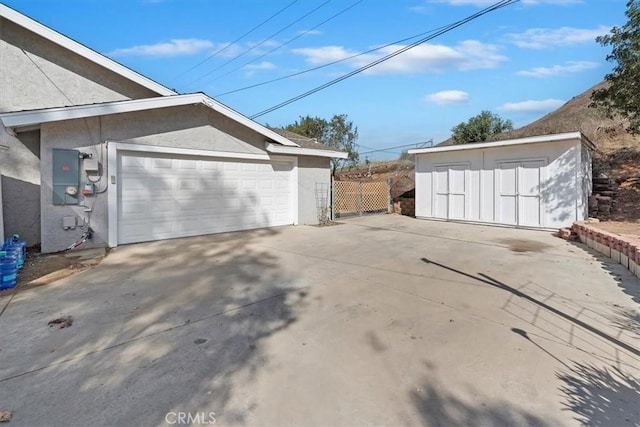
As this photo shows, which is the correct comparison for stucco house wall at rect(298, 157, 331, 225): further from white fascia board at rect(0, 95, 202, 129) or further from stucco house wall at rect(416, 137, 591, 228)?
stucco house wall at rect(416, 137, 591, 228)

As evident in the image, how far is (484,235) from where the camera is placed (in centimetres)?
993

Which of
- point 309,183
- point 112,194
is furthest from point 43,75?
point 309,183

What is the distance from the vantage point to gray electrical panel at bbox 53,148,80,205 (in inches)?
276

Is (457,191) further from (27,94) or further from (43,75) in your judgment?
(27,94)

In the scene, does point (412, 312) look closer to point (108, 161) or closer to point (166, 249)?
point (166, 249)

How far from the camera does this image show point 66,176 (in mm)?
7090

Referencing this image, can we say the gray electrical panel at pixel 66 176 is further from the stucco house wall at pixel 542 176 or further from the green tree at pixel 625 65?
the green tree at pixel 625 65

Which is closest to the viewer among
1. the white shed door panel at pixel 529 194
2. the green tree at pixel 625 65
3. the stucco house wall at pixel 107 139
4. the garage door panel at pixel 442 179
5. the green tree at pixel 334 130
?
the stucco house wall at pixel 107 139

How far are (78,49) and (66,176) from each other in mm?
2838

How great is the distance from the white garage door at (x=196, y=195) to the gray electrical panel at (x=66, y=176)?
85 centimetres

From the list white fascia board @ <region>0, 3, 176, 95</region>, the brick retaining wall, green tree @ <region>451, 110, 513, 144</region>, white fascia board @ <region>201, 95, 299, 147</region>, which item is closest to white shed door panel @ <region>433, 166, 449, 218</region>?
the brick retaining wall

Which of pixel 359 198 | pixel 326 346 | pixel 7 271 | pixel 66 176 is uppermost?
pixel 66 176

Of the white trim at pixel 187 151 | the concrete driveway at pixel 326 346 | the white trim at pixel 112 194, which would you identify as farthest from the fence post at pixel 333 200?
the white trim at pixel 112 194

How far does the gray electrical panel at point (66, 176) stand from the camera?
276 inches
